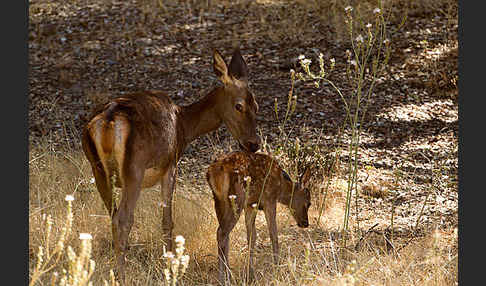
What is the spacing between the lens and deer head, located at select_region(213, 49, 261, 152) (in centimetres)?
634

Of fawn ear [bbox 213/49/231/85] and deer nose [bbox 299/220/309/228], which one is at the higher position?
fawn ear [bbox 213/49/231/85]

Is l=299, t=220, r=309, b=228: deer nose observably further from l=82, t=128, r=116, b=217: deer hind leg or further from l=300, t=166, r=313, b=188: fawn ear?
l=82, t=128, r=116, b=217: deer hind leg

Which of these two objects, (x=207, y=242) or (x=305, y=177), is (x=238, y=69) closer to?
(x=305, y=177)

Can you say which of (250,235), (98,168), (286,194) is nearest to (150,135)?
(98,168)

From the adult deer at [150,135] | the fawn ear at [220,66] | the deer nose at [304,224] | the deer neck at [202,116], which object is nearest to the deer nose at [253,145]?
the adult deer at [150,135]

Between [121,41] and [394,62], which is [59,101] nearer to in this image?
[121,41]

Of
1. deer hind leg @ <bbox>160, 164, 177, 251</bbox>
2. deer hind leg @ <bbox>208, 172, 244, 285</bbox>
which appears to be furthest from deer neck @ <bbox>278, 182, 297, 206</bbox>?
deer hind leg @ <bbox>160, 164, 177, 251</bbox>

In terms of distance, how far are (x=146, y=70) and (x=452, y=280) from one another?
20.5 feet

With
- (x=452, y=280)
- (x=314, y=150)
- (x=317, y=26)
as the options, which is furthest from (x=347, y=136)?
(x=452, y=280)

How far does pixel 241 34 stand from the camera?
1112 cm

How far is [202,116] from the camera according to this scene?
260 inches

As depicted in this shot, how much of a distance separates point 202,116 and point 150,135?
110cm

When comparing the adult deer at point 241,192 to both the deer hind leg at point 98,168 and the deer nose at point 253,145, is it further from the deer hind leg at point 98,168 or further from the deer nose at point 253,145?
the deer hind leg at point 98,168

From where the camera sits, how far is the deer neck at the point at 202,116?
6.57 m
